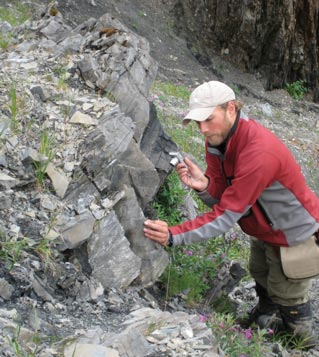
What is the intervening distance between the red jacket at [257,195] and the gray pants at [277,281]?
332 millimetres

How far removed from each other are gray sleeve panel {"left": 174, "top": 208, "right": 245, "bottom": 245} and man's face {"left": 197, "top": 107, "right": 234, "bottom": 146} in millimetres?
648

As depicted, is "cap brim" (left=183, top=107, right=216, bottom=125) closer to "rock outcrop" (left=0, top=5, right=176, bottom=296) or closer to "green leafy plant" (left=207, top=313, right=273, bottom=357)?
"rock outcrop" (left=0, top=5, right=176, bottom=296)

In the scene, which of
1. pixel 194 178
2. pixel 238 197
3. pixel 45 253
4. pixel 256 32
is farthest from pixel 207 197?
pixel 256 32

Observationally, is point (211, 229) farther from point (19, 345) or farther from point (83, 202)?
point (19, 345)

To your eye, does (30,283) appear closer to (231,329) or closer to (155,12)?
(231,329)

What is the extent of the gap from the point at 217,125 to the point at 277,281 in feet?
6.14

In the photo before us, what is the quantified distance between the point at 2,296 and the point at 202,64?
15551 millimetres

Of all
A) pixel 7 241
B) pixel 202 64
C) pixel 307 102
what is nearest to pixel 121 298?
pixel 7 241

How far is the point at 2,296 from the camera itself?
14.4 ft

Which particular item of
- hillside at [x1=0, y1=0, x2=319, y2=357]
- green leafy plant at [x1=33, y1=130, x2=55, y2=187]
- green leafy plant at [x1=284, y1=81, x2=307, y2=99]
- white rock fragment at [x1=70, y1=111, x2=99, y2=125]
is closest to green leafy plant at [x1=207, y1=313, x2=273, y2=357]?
hillside at [x1=0, y1=0, x2=319, y2=357]

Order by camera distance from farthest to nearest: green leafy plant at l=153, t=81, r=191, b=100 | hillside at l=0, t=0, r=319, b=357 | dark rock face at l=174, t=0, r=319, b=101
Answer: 1. dark rock face at l=174, t=0, r=319, b=101
2. green leafy plant at l=153, t=81, r=191, b=100
3. hillside at l=0, t=0, r=319, b=357

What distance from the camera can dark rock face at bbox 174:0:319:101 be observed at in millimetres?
19906

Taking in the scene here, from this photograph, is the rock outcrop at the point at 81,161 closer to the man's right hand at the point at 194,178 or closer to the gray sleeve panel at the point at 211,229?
the man's right hand at the point at 194,178

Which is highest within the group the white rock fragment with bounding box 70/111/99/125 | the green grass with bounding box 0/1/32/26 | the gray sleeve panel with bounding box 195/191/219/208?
the white rock fragment with bounding box 70/111/99/125
